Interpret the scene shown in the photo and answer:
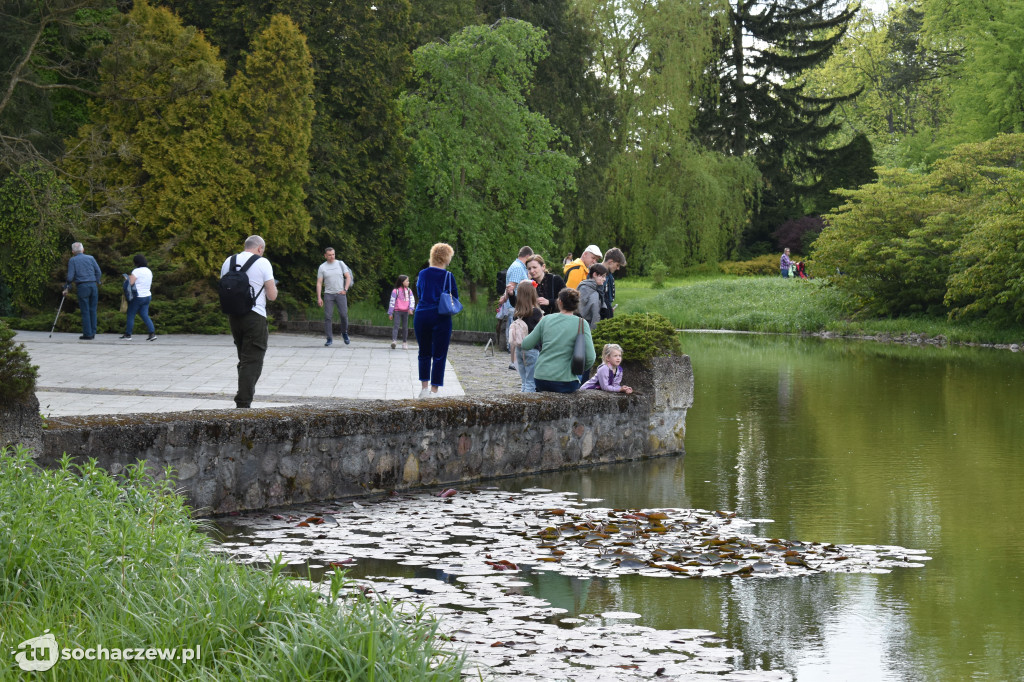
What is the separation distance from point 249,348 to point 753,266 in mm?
51727

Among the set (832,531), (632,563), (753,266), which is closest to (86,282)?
(832,531)

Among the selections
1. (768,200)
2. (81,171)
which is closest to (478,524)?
(81,171)

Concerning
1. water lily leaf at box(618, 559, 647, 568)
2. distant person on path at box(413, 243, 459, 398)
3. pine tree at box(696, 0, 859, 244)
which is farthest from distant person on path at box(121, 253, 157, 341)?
pine tree at box(696, 0, 859, 244)

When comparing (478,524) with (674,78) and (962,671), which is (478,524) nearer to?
(962,671)

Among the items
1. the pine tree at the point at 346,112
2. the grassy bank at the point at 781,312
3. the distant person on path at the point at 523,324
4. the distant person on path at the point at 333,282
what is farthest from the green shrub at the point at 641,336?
the grassy bank at the point at 781,312

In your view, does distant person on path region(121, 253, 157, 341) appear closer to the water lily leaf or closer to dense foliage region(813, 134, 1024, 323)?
the water lily leaf

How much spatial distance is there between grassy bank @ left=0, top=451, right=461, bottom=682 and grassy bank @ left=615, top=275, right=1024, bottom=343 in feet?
99.5

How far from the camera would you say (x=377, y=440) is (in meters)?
10.2

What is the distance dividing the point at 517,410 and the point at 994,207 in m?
26.7

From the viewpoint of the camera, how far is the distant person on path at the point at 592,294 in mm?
14523

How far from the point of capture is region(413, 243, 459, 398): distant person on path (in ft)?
45.5

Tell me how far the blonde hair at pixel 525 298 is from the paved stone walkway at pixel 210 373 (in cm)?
149

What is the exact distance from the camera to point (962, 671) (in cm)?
566

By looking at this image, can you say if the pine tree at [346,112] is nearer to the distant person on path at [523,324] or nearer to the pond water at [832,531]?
the pond water at [832,531]
